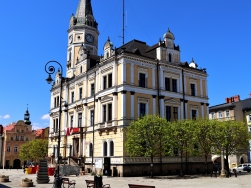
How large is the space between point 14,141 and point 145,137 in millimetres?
64393

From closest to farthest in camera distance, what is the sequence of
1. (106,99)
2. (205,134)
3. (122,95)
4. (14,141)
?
1. (205,134)
2. (122,95)
3. (106,99)
4. (14,141)

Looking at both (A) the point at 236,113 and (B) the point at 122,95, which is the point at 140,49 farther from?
(A) the point at 236,113

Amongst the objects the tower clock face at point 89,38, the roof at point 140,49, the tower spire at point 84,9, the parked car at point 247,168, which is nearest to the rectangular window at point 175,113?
the roof at point 140,49

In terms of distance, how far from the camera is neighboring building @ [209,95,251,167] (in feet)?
203

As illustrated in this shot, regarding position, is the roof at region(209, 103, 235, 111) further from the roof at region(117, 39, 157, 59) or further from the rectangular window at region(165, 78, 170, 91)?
the roof at region(117, 39, 157, 59)

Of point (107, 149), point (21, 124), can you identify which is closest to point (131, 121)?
point (107, 149)

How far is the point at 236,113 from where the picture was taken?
63.6 m

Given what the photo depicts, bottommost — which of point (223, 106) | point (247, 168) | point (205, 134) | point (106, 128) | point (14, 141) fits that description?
point (247, 168)

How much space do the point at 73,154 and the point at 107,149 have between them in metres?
9.99

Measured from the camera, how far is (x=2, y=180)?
101 feet

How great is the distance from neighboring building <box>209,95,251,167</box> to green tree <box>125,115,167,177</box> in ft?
99.4

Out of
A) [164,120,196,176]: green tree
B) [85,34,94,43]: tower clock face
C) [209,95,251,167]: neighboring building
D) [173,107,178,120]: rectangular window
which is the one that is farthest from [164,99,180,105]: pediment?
[85,34,94,43]: tower clock face

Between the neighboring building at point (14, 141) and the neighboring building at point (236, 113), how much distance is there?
54356mm

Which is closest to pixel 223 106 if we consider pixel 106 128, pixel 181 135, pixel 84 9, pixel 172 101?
pixel 172 101
